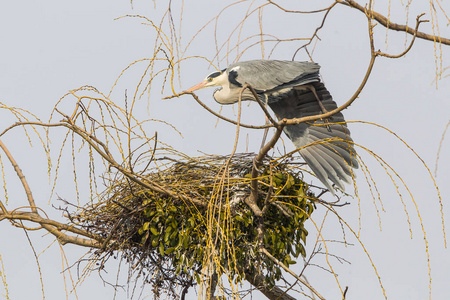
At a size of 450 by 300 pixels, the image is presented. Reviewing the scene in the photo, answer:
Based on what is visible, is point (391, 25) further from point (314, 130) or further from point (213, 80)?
point (213, 80)

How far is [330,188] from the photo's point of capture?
112 inches

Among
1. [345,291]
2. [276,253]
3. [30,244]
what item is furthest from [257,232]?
[30,244]

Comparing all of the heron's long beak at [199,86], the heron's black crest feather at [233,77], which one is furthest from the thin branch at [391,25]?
the heron's long beak at [199,86]

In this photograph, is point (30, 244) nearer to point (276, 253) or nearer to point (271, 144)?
point (271, 144)

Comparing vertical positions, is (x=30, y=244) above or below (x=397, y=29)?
below

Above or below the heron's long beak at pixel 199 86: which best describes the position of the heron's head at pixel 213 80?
below

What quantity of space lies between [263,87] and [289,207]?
67 cm

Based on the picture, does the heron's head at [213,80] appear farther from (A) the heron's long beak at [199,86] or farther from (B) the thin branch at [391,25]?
(B) the thin branch at [391,25]

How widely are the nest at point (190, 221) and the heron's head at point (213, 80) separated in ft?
1.71

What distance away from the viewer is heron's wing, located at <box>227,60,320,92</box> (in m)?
3.07

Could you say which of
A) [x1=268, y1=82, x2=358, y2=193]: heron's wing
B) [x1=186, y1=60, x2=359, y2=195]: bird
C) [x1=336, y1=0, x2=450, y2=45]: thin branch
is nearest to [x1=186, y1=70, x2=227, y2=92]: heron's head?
[x1=186, y1=60, x2=359, y2=195]: bird

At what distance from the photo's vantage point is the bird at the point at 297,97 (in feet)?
9.86

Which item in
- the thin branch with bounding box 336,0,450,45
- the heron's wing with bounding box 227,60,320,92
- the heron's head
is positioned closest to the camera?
the thin branch with bounding box 336,0,450,45

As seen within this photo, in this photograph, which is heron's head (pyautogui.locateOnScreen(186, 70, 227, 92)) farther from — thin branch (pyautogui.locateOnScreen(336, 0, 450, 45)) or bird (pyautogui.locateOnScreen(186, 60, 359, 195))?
thin branch (pyautogui.locateOnScreen(336, 0, 450, 45))
